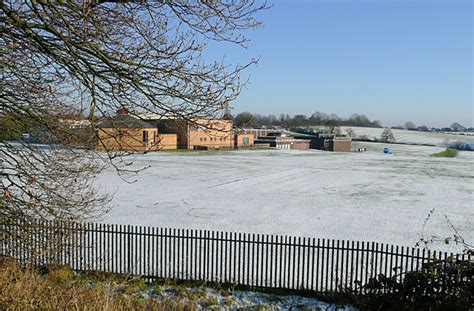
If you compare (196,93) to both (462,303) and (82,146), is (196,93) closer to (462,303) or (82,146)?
(82,146)

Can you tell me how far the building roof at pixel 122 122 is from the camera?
733 centimetres

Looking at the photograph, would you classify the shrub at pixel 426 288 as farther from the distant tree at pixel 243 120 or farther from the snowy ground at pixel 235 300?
the distant tree at pixel 243 120

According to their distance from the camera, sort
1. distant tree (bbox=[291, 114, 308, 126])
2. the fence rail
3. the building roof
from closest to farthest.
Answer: the building roof → the fence rail → distant tree (bbox=[291, 114, 308, 126])

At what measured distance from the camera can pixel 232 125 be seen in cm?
675

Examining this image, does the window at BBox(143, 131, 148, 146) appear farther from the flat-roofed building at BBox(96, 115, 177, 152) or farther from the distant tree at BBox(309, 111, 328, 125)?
the distant tree at BBox(309, 111, 328, 125)

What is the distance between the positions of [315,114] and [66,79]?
189 meters

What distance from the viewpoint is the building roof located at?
733 cm

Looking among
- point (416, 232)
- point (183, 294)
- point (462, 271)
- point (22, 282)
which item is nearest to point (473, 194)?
point (416, 232)

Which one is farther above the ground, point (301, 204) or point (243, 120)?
point (243, 120)

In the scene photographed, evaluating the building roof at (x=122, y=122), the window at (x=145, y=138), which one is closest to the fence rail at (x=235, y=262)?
the building roof at (x=122, y=122)

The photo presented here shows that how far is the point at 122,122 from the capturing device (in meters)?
7.46

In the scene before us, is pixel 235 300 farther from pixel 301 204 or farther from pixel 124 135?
pixel 301 204

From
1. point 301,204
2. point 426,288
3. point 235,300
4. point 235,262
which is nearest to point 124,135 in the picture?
point 235,300

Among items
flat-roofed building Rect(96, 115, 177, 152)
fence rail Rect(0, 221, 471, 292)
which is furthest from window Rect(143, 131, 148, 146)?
fence rail Rect(0, 221, 471, 292)
